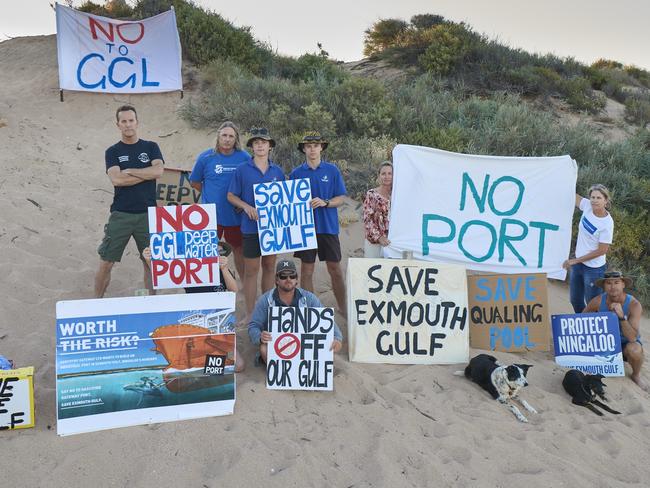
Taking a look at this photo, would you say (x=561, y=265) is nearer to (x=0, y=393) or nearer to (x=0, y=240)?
(x=0, y=393)

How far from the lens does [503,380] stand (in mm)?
5074

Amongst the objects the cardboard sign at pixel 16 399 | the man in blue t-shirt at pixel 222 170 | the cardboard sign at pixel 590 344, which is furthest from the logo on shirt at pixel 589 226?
the cardboard sign at pixel 16 399

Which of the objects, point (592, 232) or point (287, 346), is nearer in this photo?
point (287, 346)

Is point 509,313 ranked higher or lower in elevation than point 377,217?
lower

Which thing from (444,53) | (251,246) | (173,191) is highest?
(444,53)

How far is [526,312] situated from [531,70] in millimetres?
10882

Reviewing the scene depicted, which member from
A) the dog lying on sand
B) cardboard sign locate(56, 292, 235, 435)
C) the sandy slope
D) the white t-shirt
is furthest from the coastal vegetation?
cardboard sign locate(56, 292, 235, 435)

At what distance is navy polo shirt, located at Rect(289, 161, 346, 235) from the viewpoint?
598 cm

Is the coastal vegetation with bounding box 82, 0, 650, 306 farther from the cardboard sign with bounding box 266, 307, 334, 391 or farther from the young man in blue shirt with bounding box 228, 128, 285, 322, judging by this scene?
the cardboard sign with bounding box 266, 307, 334, 391

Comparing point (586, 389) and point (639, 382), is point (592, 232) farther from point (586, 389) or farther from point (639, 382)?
point (586, 389)

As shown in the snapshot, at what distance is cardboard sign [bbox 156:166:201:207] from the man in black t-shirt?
1697 millimetres

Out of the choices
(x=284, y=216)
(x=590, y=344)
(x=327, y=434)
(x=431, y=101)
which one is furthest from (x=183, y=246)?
(x=431, y=101)

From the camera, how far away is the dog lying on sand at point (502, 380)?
16.4 ft

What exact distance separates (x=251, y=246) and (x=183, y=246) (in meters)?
0.84
